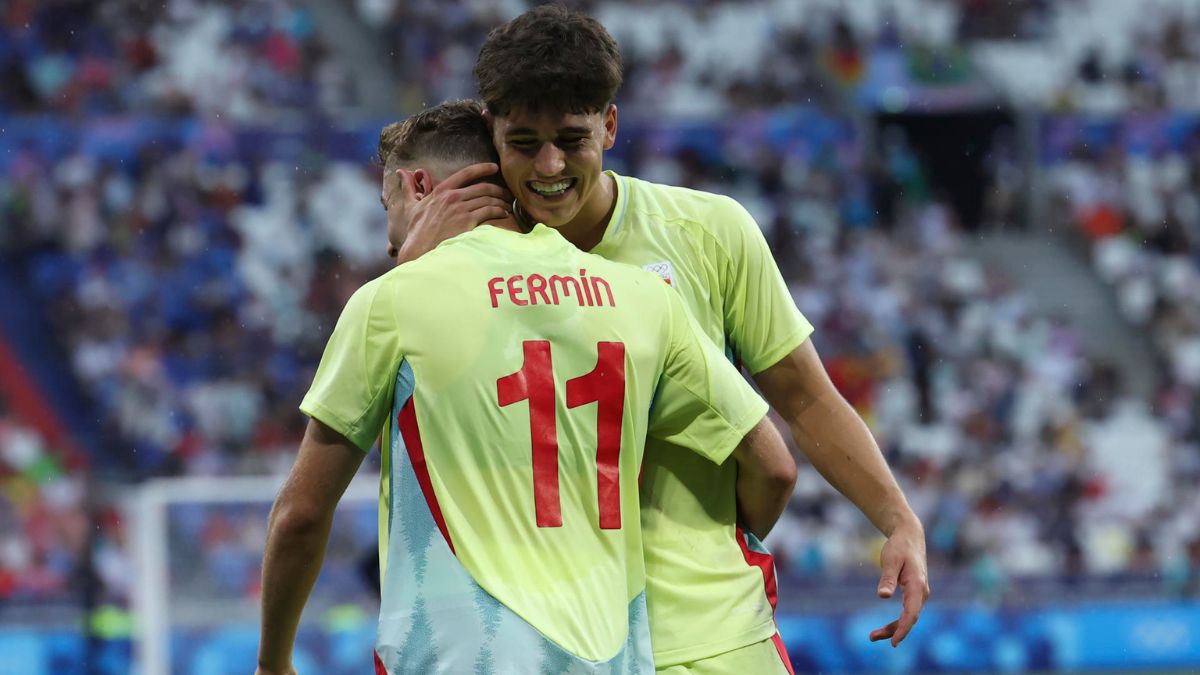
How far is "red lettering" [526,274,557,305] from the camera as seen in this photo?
9.08 feet

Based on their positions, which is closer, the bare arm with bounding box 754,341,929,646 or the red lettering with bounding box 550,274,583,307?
the red lettering with bounding box 550,274,583,307

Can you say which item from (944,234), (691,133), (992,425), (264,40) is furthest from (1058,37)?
(264,40)

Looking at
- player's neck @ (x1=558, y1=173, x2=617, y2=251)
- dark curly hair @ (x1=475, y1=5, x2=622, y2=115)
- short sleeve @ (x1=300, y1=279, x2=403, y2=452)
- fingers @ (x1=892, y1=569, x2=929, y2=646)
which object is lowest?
fingers @ (x1=892, y1=569, x2=929, y2=646)

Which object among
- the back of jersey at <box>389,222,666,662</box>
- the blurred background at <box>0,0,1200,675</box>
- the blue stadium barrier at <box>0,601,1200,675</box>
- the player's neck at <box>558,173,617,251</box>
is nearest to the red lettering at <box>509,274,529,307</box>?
the back of jersey at <box>389,222,666,662</box>

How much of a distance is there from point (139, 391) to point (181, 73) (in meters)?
4.56

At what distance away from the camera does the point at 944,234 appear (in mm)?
19531

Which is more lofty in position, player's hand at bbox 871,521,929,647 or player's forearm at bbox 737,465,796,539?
player's forearm at bbox 737,465,796,539

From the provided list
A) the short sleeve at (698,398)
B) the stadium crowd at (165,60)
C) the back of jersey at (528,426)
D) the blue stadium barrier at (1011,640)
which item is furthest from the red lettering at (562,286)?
the stadium crowd at (165,60)

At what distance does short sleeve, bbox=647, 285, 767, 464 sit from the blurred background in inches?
323

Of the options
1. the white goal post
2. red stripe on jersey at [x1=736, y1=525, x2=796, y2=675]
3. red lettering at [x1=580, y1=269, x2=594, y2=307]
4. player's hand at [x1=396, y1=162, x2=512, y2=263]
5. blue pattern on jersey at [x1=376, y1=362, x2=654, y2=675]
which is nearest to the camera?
blue pattern on jersey at [x1=376, y1=362, x2=654, y2=675]

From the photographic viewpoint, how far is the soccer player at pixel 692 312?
9.96 ft

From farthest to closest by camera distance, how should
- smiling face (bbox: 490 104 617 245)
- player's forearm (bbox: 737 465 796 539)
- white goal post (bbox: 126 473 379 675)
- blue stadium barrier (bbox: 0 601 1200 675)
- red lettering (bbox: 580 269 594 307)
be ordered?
blue stadium barrier (bbox: 0 601 1200 675) < white goal post (bbox: 126 473 379 675) < player's forearm (bbox: 737 465 796 539) < smiling face (bbox: 490 104 617 245) < red lettering (bbox: 580 269 594 307)

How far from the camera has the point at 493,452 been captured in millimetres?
2695

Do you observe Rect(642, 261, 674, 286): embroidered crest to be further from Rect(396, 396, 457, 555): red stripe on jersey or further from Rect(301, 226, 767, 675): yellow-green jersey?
Rect(396, 396, 457, 555): red stripe on jersey
